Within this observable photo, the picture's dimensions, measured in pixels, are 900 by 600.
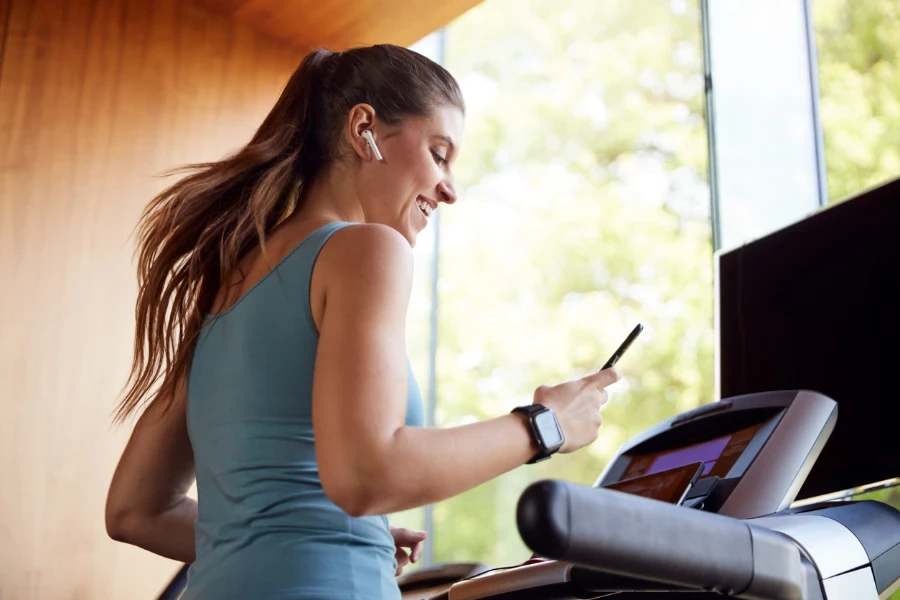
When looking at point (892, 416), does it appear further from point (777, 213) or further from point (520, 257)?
point (520, 257)

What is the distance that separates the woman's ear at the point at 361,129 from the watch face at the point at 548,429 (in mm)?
483

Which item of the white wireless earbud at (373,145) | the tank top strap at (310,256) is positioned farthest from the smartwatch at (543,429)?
the white wireless earbud at (373,145)

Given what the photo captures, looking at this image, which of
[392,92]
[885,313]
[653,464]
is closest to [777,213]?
[885,313]

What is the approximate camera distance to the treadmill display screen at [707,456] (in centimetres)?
132

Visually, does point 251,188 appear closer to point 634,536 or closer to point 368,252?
point 368,252

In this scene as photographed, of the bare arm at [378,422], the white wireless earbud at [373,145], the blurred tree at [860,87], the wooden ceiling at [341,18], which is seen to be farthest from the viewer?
the blurred tree at [860,87]

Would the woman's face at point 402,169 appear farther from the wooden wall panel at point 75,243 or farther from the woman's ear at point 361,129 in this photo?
the wooden wall panel at point 75,243

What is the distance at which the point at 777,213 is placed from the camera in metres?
2.83

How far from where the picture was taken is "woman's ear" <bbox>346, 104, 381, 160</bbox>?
1.28m

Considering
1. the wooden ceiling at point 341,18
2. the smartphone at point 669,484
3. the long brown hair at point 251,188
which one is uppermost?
the wooden ceiling at point 341,18

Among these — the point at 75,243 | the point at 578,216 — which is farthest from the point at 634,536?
the point at 578,216

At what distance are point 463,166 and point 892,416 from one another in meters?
5.75

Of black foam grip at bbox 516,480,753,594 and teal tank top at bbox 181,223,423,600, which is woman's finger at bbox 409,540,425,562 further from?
black foam grip at bbox 516,480,753,594

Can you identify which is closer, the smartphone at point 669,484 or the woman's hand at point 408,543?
the smartphone at point 669,484
